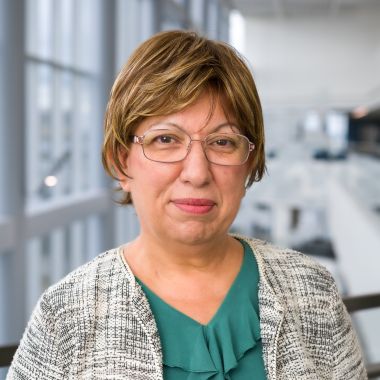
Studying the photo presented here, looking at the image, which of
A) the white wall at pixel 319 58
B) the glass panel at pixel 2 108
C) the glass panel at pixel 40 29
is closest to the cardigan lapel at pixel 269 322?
the glass panel at pixel 2 108

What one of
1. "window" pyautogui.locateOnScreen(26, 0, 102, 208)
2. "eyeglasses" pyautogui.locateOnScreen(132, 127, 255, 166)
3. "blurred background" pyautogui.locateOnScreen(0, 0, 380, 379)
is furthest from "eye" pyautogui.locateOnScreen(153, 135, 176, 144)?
"blurred background" pyautogui.locateOnScreen(0, 0, 380, 379)

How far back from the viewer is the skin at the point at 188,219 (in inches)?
38.4

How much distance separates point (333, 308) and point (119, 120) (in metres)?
0.56

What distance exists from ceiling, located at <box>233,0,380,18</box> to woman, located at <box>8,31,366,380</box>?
4673 millimetres

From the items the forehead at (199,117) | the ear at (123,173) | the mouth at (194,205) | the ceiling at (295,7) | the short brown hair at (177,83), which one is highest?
the ceiling at (295,7)

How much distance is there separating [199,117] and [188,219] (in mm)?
179

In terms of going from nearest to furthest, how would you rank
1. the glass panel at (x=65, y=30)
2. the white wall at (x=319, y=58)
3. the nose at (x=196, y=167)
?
the nose at (x=196, y=167), the glass panel at (x=65, y=30), the white wall at (x=319, y=58)

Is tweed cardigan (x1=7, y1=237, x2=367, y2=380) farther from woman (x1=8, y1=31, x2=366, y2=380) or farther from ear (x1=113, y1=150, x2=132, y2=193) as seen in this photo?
ear (x1=113, y1=150, x2=132, y2=193)

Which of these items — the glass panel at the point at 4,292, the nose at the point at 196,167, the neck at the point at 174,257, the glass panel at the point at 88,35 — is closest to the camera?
the nose at the point at 196,167

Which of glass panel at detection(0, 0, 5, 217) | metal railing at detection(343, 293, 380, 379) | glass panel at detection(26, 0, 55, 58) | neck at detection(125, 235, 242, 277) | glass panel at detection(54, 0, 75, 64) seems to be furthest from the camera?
glass panel at detection(54, 0, 75, 64)

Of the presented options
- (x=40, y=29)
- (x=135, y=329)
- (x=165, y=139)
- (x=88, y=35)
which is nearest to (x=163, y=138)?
(x=165, y=139)

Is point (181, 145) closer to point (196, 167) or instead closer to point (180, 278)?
point (196, 167)

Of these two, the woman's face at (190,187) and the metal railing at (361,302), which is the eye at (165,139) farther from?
the metal railing at (361,302)

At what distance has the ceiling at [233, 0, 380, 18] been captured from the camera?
5.45 meters
